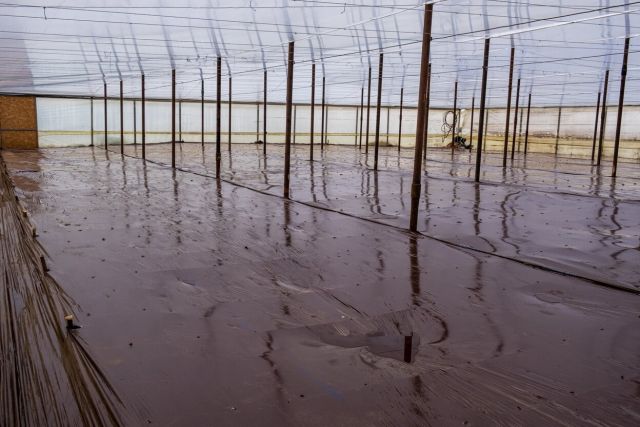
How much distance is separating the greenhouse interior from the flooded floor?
2 centimetres

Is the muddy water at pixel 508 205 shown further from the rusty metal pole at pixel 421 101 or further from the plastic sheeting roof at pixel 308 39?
the plastic sheeting roof at pixel 308 39

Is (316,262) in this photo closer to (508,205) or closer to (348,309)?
(348,309)

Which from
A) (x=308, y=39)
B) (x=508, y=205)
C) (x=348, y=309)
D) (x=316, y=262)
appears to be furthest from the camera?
(x=308, y=39)

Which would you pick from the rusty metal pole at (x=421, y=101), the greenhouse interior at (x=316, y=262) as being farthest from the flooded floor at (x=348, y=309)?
the rusty metal pole at (x=421, y=101)

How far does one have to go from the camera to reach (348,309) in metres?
4.31

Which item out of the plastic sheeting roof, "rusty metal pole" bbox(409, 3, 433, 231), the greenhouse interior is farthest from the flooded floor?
the plastic sheeting roof

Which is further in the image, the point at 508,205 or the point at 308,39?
the point at 308,39

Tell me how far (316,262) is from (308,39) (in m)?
7.35

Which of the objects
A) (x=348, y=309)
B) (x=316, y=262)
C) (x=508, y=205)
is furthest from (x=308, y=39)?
(x=348, y=309)

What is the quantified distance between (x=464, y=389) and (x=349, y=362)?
0.70m

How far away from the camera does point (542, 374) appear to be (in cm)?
323

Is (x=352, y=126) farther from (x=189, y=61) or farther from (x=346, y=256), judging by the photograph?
(x=346, y=256)

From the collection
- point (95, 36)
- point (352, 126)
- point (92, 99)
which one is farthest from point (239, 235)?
point (352, 126)

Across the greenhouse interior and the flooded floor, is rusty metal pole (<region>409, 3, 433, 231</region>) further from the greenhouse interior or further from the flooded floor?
the flooded floor
